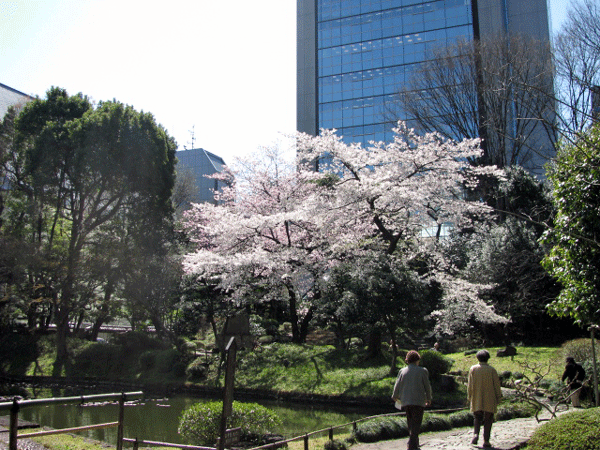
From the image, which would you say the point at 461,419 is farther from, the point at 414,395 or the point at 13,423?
the point at 13,423

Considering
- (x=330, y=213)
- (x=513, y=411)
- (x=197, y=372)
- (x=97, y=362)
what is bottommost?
(x=197, y=372)

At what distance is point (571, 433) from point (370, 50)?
47.1 metres

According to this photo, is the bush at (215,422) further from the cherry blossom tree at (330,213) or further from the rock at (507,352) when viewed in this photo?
the rock at (507,352)

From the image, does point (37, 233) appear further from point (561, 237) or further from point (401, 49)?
point (401, 49)

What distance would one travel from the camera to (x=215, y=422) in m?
9.23

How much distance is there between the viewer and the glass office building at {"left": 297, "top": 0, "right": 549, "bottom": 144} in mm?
44344

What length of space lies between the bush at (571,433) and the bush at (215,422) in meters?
5.80

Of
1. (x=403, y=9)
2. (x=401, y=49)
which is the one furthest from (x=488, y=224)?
(x=403, y=9)

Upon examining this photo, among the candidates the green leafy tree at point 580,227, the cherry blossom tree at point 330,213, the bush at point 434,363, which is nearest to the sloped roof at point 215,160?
the cherry blossom tree at point 330,213

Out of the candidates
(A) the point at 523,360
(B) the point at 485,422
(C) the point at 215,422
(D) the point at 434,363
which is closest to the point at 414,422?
(B) the point at 485,422

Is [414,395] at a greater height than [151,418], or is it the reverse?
[414,395]

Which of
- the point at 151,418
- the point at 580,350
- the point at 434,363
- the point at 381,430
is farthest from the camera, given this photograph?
the point at 434,363

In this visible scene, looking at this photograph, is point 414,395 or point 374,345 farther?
point 374,345

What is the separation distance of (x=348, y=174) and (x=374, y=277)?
12.2 feet
